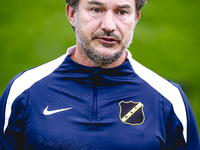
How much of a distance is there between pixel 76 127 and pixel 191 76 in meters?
5.97

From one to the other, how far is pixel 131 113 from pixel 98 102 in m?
0.23

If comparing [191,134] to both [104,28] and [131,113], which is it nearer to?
[131,113]

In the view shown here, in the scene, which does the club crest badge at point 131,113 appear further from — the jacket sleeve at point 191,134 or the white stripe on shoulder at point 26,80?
the white stripe on shoulder at point 26,80

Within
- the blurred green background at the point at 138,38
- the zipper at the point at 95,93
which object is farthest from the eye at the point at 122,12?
the blurred green background at the point at 138,38

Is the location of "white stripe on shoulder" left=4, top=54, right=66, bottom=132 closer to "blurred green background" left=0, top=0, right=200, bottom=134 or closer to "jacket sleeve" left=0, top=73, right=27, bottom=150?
"jacket sleeve" left=0, top=73, right=27, bottom=150

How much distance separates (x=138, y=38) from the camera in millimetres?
8266

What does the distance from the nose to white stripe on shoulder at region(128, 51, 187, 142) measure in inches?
13.3

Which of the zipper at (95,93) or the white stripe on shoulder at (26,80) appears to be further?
the white stripe on shoulder at (26,80)

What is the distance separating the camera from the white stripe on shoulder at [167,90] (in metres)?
2.23

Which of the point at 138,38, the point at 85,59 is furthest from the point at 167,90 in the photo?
the point at 138,38

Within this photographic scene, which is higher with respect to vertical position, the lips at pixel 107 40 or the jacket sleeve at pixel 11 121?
the lips at pixel 107 40

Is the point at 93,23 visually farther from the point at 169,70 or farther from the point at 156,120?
the point at 169,70

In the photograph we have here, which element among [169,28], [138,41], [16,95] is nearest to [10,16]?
[138,41]

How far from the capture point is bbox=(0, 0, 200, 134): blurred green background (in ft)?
24.3
